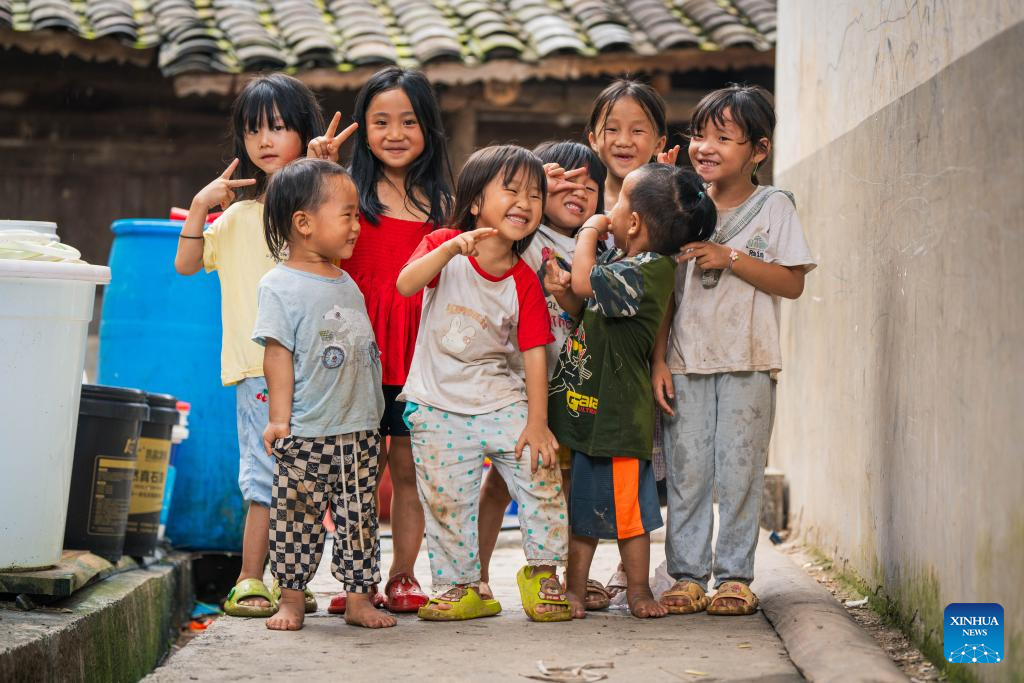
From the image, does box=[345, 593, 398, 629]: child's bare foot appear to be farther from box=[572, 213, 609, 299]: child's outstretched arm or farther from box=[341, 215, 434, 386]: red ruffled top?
box=[572, 213, 609, 299]: child's outstretched arm

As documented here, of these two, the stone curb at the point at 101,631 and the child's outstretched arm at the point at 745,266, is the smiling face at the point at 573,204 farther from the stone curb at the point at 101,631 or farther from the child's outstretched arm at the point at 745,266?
the stone curb at the point at 101,631

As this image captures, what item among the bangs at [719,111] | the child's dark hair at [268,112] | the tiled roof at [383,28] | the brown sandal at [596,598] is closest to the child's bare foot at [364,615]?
the brown sandal at [596,598]

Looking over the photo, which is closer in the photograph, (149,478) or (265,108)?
(265,108)

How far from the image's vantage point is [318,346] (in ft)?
10.5

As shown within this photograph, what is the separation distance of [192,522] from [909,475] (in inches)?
115

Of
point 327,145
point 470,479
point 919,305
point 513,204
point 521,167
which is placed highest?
point 327,145

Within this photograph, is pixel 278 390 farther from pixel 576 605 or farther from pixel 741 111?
pixel 741 111

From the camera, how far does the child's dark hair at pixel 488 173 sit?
3.24 meters

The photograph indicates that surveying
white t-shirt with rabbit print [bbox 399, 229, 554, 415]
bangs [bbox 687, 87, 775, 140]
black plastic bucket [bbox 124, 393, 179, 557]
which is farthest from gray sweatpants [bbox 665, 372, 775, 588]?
black plastic bucket [bbox 124, 393, 179, 557]

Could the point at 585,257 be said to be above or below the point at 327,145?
below

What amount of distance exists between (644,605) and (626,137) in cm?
141

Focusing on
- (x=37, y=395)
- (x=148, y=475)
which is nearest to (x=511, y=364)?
(x=37, y=395)

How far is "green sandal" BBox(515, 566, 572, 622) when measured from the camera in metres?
3.28

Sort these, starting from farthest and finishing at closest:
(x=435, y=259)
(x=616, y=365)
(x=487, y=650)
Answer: (x=616, y=365) < (x=435, y=259) < (x=487, y=650)
